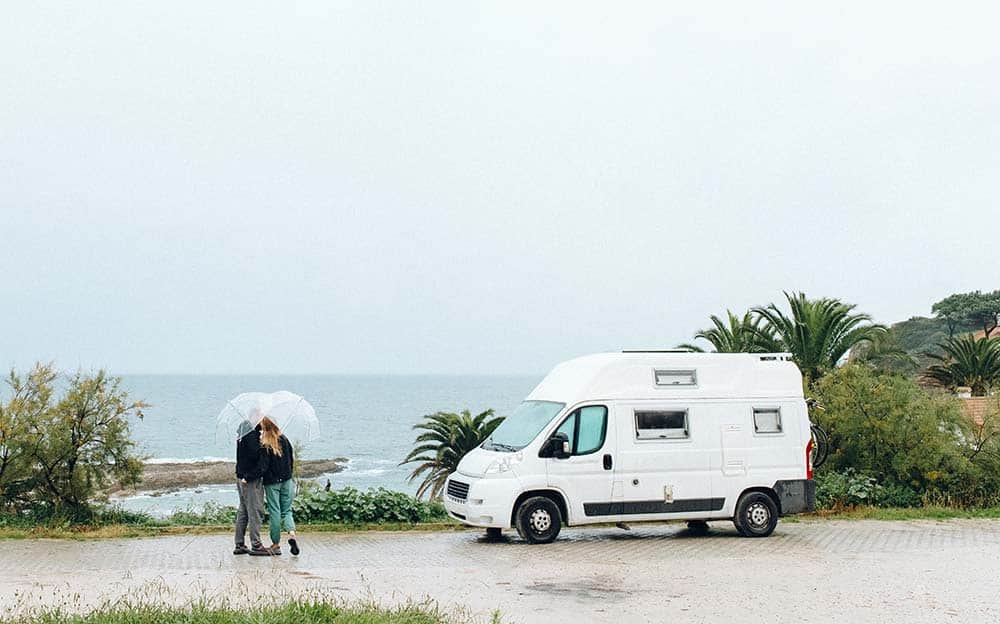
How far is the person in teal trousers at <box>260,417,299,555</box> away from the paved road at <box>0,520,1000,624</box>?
0.38 meters

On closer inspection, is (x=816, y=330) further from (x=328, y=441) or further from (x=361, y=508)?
(x=328, y=441)

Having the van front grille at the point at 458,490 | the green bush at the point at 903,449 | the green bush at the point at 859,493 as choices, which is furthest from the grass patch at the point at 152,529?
the green bush at the point at 903,449

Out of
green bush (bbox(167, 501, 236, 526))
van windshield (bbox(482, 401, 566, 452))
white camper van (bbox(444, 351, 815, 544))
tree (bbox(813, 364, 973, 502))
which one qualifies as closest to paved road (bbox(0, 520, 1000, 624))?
white camper van (bbox(444, 351, 815, 544))

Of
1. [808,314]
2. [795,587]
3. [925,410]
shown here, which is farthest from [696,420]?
[808,314]

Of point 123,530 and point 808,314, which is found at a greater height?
point 808,314

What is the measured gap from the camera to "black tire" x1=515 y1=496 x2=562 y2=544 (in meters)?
13.7

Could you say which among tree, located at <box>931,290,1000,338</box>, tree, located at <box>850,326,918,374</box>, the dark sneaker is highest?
tree, located at <box>931,290,1000,338</box>

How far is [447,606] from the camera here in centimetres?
962

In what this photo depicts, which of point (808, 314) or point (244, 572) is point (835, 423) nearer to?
point (808, 314)

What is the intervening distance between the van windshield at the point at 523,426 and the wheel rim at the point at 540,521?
0.90 metres

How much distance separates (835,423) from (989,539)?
148 inches

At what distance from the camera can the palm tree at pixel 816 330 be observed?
1011 inches

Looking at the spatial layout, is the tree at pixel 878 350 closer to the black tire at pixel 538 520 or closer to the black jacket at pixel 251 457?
the black tire at pixel 538 520

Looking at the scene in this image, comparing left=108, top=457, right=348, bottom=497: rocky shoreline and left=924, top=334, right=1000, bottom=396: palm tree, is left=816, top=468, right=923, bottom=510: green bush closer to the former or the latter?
left=924, top=334, right=1000, bottom=396: palm tree
